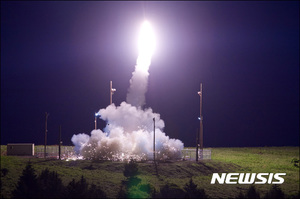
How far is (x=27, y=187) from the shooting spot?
35.2 m

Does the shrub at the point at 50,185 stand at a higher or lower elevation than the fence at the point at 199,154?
lower

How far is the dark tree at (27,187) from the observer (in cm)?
3431

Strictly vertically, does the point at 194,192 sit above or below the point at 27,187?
below

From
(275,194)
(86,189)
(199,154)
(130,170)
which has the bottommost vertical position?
(275,194)

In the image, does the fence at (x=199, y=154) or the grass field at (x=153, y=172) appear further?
the fence at (x=199, y=154)

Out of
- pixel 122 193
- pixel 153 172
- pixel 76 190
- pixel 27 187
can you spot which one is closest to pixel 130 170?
pixel 153 172

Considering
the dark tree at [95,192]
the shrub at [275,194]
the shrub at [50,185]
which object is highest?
the shrub at [50,185]

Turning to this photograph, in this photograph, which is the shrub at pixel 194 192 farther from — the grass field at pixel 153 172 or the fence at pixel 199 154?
the fence at pixel 199 154

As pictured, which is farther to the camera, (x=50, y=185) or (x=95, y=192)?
(x=95, y=192)

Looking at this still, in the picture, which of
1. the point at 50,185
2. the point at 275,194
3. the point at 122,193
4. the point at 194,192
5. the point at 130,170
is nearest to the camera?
the point at 50,185

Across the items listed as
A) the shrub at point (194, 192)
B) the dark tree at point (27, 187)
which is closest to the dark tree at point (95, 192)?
the dark tree at point (27, 187)

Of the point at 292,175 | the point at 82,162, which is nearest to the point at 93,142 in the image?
the point at 82,162

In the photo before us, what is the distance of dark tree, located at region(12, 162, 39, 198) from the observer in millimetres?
34312

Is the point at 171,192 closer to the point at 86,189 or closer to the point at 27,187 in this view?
the point at 86,189
